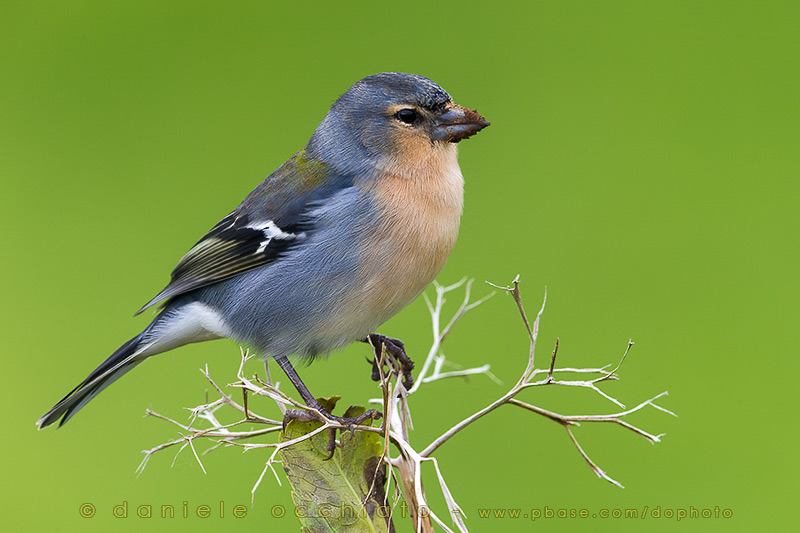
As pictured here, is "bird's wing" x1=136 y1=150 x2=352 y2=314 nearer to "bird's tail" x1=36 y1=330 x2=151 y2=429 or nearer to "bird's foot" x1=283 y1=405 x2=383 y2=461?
"bird's tail" x1=36 y1=330 x2=151 y2=429

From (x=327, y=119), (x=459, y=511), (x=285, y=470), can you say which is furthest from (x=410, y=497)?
(x=327, y=119)

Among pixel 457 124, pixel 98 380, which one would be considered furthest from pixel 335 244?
pixel 98 380

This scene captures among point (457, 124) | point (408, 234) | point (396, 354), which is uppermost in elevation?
point (457, 124)

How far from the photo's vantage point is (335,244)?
2.13 metres

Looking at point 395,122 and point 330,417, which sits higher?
point 395,122

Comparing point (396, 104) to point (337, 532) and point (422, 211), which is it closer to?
point (422, 211)

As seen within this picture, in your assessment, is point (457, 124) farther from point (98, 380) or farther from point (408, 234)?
point (98, 380)

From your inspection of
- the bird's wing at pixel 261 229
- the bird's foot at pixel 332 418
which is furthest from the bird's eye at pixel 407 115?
the bird's foot at pixel 332 418

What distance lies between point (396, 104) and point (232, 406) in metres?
1.01

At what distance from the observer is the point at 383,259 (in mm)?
2053

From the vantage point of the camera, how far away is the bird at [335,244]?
207cm

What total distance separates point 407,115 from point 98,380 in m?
1.11

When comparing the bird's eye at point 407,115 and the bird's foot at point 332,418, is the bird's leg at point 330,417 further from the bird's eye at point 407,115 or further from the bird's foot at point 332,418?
the bird's eye at point 407,115

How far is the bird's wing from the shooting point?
2.22m
